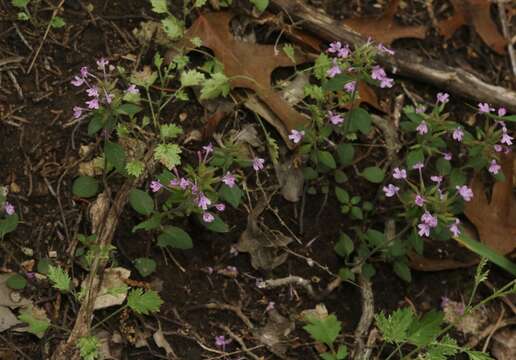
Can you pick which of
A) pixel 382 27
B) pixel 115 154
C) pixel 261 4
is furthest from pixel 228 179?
pixel 382 27

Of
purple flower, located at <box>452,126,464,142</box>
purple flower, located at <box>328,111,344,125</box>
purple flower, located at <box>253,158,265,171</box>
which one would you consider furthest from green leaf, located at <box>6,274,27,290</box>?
purple flower, located at <box>452,126,464,142</box>

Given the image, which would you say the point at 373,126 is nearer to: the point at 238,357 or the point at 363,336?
the point at 363,336

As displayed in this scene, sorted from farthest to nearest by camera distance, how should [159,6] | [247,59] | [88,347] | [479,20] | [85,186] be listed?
[479,20]
[247,59]
[159,6]
[85,186]
[88,347]

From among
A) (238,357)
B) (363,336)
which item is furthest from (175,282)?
(363,336)

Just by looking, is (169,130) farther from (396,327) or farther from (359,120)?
(396,327)

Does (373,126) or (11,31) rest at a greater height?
(11,31)

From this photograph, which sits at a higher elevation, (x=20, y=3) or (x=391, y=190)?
(x=20, y=3)
